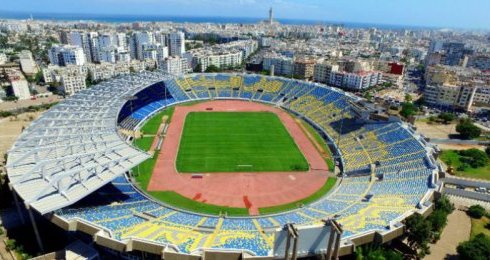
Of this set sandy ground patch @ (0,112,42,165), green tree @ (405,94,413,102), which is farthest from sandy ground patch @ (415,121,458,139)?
sandy ground patch @ (0,112,42,165)

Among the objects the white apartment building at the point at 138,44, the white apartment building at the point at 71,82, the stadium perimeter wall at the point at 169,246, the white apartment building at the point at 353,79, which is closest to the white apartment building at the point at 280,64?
the white apartment building at the point at 353,79

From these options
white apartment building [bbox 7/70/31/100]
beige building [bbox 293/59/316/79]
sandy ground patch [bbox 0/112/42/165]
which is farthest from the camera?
beige building [bbox 293/59/316/79]

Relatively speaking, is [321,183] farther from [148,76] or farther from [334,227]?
[148,76]

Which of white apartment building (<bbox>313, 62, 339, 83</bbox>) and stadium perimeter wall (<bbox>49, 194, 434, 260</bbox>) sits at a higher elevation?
white apartment building (<bbox>313, 62, 339, 83</bbox>)

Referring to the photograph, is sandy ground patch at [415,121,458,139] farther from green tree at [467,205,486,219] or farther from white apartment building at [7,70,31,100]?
white apartment building at [7,70,31,100]

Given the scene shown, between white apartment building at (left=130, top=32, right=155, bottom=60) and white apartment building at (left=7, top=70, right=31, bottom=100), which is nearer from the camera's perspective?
white apartment building at (left=7, top=70, right=31, bottom=100)

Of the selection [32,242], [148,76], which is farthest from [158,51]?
[32,242]

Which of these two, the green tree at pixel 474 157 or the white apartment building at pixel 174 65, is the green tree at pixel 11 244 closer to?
the green tree at pixel 474 157
